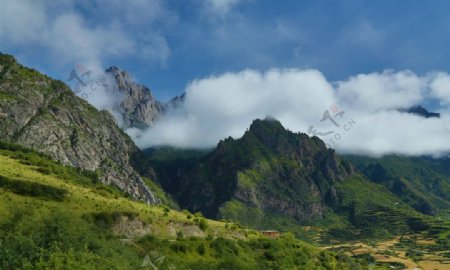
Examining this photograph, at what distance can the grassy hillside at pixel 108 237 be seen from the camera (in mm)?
73688

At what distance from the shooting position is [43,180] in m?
154

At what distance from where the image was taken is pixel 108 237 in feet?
362

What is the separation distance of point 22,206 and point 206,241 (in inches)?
2036

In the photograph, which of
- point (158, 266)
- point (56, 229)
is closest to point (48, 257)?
point (56, 229)

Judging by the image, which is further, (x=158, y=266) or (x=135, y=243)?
(x=135, y=243)

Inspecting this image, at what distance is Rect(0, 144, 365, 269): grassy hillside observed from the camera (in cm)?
7369

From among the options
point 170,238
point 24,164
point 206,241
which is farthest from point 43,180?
point 206,241

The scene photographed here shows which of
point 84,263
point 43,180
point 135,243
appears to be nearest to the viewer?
point 84,263

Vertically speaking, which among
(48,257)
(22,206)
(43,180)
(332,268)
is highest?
(43,180)

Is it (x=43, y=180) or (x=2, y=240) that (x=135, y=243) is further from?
(x=43, y=180)

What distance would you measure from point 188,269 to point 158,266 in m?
8.39

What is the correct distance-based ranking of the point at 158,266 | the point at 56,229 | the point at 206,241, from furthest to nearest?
1. the point at 206,241
2. the point at 158,266
3. the point at 56,229

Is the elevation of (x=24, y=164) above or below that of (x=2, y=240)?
above

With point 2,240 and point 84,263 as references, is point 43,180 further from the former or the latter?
point 84,263
